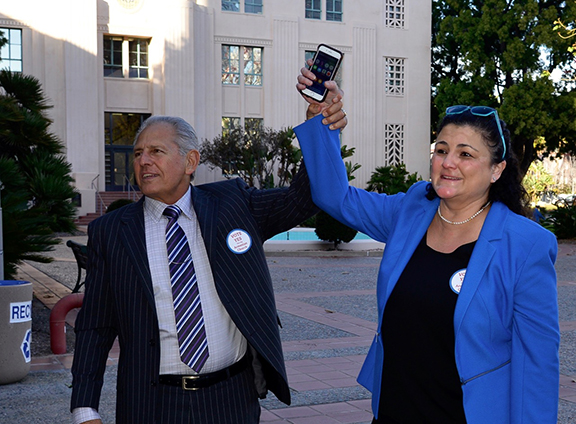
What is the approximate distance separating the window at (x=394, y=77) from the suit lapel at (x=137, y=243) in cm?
3759

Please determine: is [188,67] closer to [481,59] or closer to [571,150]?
[481,59]

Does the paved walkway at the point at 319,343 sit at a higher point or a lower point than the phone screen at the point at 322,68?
lower

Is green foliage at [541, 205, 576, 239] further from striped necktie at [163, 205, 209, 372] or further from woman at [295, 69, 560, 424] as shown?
striped necktie at [163, 205, 209, 372]

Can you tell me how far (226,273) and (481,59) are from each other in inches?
1366

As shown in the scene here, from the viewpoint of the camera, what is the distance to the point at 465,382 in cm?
246

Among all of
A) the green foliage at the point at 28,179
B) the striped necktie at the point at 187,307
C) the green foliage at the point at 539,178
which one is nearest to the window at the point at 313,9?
the green foliage at the point at 539,178

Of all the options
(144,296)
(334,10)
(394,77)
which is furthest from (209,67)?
(144,296)

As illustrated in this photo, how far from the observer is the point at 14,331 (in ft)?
20.5

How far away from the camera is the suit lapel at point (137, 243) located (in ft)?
9.01

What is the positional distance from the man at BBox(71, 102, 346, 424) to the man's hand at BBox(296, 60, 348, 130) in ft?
0.04

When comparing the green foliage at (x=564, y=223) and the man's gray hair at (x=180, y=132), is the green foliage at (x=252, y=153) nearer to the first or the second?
the green foliage at (x=564, y=223)

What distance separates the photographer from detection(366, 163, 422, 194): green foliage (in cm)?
3472

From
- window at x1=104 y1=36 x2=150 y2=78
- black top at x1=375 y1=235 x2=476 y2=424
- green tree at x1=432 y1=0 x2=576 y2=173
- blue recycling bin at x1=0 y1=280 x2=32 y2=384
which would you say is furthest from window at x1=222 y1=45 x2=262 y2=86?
black top at x1=375 y1=235 x2=476 y2=424

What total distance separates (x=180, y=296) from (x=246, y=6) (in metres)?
35.5
